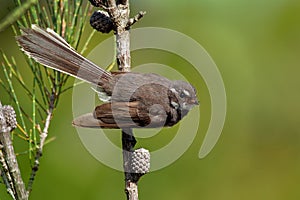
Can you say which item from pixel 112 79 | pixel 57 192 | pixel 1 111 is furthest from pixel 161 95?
pixel 57 192

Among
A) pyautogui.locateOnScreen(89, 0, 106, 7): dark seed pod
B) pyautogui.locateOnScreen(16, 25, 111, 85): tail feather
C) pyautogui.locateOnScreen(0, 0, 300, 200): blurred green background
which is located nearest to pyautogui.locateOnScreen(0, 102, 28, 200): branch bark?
pyautogui.locateOnScreen(16, 25, 111, 85): tail feather

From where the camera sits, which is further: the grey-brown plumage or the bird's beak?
the bird's beak

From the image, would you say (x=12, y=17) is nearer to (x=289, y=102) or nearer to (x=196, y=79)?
(x=196, y=79)

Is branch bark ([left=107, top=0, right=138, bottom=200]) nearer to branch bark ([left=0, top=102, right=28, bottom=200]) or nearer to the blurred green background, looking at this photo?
branch bark ([left=0, top=102, right=28, bottom=200])

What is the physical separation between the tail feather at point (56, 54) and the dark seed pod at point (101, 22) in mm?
103

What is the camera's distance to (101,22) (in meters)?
1.80

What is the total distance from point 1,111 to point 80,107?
55.0 inches

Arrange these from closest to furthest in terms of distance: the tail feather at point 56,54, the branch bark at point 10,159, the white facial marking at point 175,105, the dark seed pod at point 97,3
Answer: the branch bark at point 10,159 → the tail feather at point 56,54 → the dark seed pod at point 97,3 → the white facial marking at point 175,105

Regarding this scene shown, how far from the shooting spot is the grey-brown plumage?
175cm

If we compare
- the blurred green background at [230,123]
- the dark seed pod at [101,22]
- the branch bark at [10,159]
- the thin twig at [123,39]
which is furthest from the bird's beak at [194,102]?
the blurred green background at [230,123]

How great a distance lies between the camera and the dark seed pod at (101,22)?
1.80m

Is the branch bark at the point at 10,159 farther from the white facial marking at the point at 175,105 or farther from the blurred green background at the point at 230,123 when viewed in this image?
the blurred green background at the point at 230,123

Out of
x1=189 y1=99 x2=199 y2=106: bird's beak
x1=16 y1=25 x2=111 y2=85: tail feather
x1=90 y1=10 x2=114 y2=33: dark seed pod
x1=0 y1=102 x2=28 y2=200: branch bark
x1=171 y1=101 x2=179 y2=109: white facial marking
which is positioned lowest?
x1=0 y1=102 x2=28 y2=200: branch bark

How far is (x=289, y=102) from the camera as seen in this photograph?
568cm
